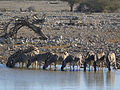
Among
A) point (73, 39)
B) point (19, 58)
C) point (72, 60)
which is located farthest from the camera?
point (73, 39)

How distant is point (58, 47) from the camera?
2130 centimetres

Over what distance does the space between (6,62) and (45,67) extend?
85.2 inches

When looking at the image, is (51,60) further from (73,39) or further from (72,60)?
(73,39)

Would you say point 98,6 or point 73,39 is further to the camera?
point 98,6

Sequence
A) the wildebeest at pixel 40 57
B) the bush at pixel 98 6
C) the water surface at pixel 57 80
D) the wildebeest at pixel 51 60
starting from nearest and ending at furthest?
the water surface at pixel 57 80 → the wildebeest at pixel 51 60 → the wildebeest at pixel 40 57 → the bush at pixel 98 6

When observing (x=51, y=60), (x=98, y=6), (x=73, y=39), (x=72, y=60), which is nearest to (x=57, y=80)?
(x=72, y=60)

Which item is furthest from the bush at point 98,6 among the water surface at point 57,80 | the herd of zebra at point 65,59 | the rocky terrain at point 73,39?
the water surface at point 57,80

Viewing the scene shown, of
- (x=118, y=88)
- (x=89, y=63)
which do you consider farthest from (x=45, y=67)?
→ (x=118, y=88)

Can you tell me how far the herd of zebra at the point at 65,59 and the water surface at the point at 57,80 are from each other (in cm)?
36

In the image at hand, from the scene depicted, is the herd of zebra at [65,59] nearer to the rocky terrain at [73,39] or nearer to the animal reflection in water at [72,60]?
the animal reflection in water at [72,60]

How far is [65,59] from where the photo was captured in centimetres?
1666

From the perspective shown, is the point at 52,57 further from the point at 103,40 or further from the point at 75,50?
the point at 103,40

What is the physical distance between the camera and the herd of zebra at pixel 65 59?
16.6m

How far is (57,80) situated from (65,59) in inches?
77.5
